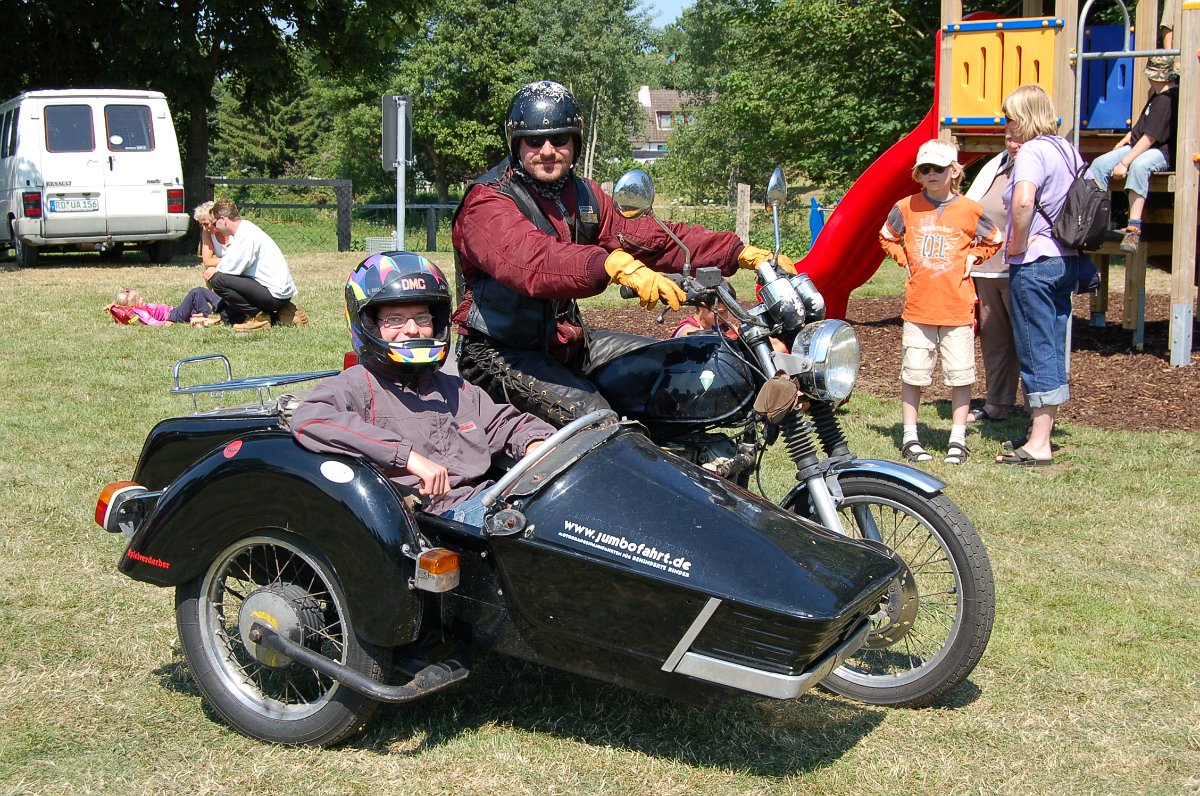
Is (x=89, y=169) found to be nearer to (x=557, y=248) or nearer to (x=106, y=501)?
(x=106, y=501)

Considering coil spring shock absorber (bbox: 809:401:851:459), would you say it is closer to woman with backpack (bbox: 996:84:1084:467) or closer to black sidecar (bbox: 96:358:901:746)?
black sidecar (bbox: 96:358:901:746)

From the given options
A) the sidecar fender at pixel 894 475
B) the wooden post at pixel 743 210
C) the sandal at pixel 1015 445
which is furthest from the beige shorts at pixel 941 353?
the wooden post at pixel 743 210

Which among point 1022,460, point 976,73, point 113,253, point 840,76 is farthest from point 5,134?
point 1022,460

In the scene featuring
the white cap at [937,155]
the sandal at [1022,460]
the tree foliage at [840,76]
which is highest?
the tree foliage at [840,76]

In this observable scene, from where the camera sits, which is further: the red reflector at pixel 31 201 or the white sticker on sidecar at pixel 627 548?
the red reflector at pixel 31 201

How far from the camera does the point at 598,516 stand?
3287 millimetres

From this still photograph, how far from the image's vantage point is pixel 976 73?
10.8 m

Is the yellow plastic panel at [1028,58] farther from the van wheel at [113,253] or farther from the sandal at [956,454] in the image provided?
the van wheel at [113,253]

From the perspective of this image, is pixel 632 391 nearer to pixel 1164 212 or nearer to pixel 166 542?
pixel 166 542

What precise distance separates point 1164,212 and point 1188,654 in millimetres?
8231

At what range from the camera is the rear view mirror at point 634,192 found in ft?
11.5

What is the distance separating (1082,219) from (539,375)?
3996 mm

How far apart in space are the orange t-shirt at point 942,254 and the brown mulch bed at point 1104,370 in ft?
5.58

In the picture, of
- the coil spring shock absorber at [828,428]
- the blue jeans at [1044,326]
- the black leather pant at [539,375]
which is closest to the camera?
the coil spring shock absorber at [828,428]
